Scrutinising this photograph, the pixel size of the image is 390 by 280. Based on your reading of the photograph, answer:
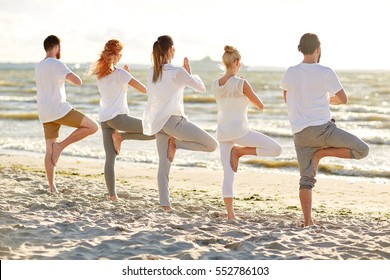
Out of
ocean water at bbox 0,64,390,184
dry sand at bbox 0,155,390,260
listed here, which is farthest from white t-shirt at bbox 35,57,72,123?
dry sand at bbox 0,155,390,260

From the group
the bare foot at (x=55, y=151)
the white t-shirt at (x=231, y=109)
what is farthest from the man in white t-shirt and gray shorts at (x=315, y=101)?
the bare foot at (x=55, y=151)

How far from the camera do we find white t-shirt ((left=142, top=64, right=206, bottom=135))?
6.73 m

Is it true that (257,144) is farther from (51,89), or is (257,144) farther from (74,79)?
(51,89)

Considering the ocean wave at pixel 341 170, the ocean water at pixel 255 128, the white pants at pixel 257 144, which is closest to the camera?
the white pants at pixel 257 144

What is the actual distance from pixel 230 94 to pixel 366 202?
3.46 m

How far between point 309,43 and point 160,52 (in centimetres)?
155

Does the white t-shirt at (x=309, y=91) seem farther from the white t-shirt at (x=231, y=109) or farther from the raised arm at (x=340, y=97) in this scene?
the white t-shirt at (x=231, y=109)

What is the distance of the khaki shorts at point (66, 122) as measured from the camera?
7.64 meters

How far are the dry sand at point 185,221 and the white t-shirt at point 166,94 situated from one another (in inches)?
39.0

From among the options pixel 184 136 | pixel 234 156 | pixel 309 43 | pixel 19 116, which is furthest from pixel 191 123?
pixel 19 116

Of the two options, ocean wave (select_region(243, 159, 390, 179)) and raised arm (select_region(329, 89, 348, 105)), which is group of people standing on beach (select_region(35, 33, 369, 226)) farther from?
ocean wave (select_region(243, 159, 390, 179))

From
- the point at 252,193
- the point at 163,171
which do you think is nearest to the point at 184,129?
the point at 163,171

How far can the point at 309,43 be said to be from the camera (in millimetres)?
6133

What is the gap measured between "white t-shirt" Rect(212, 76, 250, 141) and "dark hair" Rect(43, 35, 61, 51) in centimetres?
212
